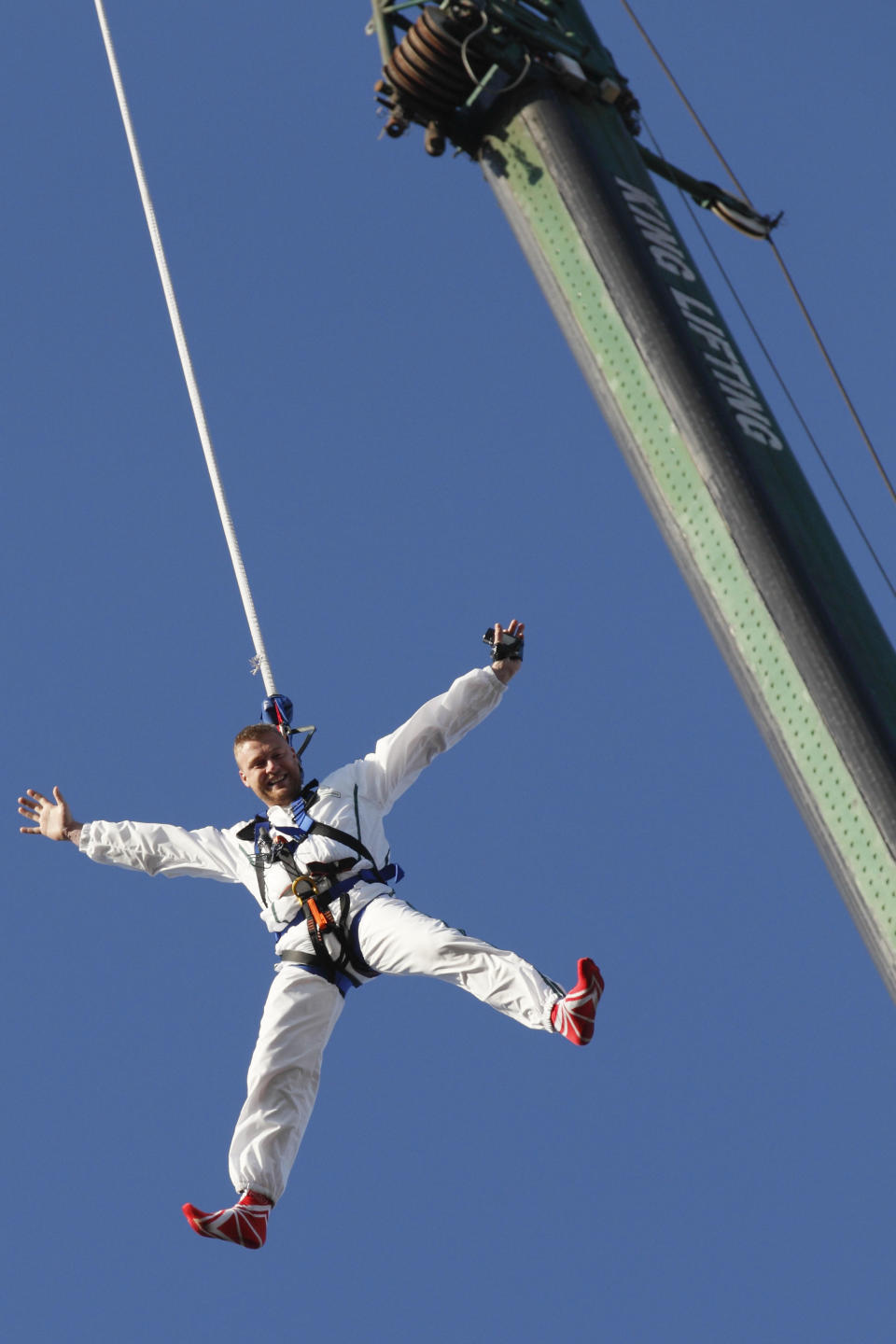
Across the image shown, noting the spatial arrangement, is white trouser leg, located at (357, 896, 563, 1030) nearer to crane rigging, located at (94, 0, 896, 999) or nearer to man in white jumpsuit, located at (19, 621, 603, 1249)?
man in white jumpsuit, located at (19, 621, 603, 1249)

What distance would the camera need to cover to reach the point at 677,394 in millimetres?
6172

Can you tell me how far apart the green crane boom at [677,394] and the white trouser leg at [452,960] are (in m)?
2.35

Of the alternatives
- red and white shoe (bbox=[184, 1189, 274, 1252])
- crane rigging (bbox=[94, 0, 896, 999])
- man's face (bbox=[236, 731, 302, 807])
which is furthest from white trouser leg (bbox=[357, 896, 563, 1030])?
crane rigging (bbox=[94, 0, 896, 999])

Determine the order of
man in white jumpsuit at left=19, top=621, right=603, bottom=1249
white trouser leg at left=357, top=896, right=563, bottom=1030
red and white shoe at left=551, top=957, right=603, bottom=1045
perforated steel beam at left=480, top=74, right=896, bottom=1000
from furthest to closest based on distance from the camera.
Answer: man in white jumpsuit at left=19, top=621, right=603, bottom=1249
white trouser leg at left=357, top=896, right=563, bottom=1030
red and white shoe at left=551, top=957, right=603, bottom=1045
perforated steel beam at left=480, top=74, right=896, bottom=1000

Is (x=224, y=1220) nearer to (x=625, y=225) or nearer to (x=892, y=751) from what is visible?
(x=892, y=751)

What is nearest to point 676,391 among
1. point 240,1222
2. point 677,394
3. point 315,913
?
point 677,394

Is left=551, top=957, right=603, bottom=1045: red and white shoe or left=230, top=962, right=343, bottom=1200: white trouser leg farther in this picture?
left=230, top=962, right=343, bottom=1200: white trouser leg

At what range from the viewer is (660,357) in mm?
6242

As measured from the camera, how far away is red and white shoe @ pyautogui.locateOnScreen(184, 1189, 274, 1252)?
25.4ft

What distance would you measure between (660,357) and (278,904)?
12.1 ft

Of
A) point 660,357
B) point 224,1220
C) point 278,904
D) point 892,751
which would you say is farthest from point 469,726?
point 892,751

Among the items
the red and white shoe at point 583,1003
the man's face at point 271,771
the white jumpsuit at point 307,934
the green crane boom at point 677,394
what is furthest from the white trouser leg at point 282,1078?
the green crane boom at point 677,394

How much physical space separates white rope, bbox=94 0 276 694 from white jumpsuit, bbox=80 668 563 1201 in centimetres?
79

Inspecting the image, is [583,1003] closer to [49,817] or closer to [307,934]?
[307,934]
